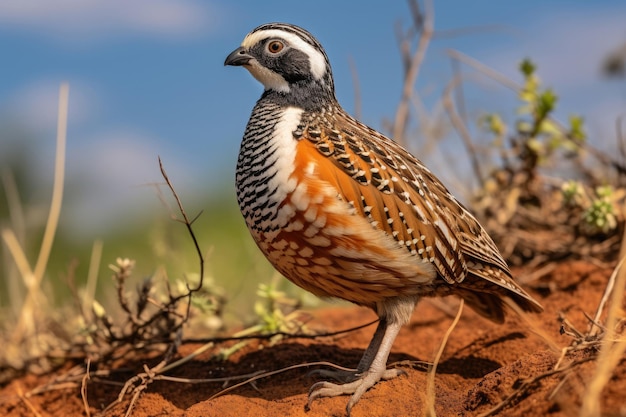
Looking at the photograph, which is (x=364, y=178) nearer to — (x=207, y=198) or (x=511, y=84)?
(x=511, y=84)

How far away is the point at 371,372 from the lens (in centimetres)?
410

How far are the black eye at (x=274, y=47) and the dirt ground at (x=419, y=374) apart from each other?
1985 mm

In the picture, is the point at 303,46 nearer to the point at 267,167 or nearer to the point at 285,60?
the point at 285,60

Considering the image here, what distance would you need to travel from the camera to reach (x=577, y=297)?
565 cm

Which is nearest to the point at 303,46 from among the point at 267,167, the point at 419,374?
the point at 267,167

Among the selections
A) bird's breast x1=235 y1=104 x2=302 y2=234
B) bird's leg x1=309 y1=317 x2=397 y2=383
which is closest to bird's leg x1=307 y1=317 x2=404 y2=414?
bird's leg x1=309 y1=317 x2=397 y2=383

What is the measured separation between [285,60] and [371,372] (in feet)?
6.46

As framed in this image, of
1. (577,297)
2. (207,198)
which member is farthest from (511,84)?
(207,198)

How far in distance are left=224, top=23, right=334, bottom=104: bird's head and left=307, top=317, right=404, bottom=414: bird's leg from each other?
5.00ft

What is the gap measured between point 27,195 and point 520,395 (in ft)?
33.2

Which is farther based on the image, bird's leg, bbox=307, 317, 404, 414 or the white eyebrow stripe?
the white eyebrow stripe

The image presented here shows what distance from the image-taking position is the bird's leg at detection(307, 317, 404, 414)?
12.9ft

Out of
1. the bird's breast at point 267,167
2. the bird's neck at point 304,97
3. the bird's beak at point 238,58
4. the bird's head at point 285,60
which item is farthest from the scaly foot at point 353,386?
the bird's beak at point 238,58

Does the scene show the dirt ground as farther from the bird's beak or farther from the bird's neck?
the bird's beak
